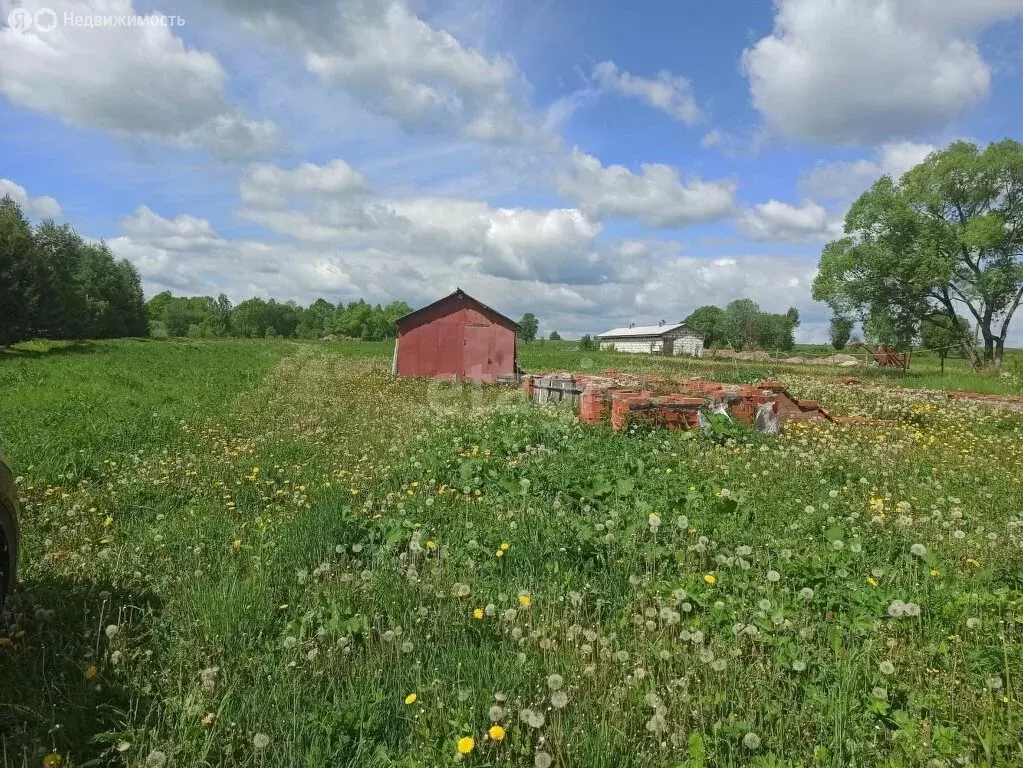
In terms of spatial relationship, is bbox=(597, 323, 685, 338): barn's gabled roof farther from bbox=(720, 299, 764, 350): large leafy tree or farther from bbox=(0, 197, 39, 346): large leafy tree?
bbox=(0, 197, 39, 346): large leafy tree

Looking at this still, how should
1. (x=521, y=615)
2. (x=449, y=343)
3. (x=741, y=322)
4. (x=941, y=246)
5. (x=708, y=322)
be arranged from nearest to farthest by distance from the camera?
(x=521, y=615) < (x=449, y=343) < (x=941, y=246) < (x=741, y=322) < (x=708, y=322)

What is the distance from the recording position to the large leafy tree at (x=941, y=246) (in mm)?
33000

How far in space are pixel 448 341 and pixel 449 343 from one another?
0.09 meters

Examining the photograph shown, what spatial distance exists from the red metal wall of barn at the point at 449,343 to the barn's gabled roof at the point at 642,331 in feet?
286

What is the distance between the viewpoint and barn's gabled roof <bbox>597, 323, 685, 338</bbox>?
108750mm

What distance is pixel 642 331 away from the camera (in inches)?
4572

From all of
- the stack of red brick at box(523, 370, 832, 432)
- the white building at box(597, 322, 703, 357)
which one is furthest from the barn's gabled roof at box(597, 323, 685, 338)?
the stack of red brick at box(523, 370, 832, 432)

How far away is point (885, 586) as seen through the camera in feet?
12.7

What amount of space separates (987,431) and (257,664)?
42.1ft

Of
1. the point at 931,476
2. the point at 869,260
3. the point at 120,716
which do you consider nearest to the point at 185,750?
the point at 120,716

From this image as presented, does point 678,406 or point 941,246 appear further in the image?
point 941,246

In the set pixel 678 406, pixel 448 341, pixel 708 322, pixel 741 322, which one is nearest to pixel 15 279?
pixel 448 341

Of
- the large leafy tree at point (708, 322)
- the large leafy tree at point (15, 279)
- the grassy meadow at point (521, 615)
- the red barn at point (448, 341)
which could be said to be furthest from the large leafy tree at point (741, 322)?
the grassy meadow at point (521, 615)

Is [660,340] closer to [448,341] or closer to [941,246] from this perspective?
[941,246]
